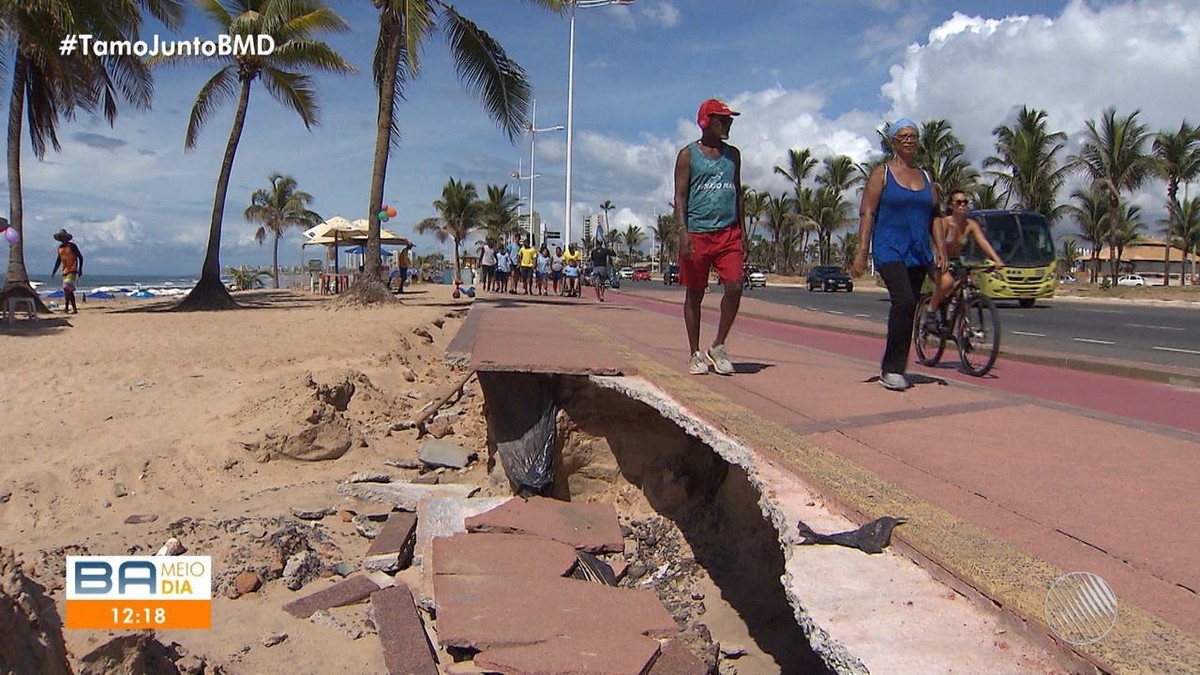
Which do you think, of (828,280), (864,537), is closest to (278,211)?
Result: (828,280)

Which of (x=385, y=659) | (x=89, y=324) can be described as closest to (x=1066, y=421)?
(x=385, y=659)

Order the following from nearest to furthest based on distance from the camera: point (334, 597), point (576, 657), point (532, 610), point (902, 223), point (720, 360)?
point (576, 657)
point (532, 610)
point (334, 597)
point (902, 223)
point (720, 360)

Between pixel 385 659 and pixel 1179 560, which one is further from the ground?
pixel 1179 560

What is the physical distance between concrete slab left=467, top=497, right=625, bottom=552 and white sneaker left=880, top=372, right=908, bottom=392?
7.05ft

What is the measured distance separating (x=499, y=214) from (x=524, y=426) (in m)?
59.5

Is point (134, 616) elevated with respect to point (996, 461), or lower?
lower

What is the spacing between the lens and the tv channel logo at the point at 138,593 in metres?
3.22

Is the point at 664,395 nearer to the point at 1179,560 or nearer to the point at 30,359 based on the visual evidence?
the point at 1179,560

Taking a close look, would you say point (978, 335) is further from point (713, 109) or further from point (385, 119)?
point (385, 119)

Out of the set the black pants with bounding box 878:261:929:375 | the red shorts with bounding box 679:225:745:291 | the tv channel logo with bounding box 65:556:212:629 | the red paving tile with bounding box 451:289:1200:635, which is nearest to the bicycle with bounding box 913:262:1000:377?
the red paving tile with bounding box 451:289:1200:635

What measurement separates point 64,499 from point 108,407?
6.65 feet

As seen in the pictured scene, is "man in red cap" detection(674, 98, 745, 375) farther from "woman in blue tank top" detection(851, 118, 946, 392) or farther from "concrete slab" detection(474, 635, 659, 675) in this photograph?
"concrete slab" detection(474, 635, 659, 675)

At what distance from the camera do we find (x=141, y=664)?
9.55 ft

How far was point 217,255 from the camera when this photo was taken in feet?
64.4
